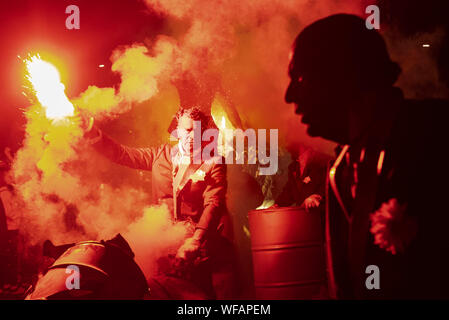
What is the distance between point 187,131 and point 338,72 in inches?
132

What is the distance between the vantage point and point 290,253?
16.6 ft

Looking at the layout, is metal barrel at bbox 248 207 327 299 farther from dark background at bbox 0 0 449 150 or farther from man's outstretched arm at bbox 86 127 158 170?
dark background at bbox 0 0 449 150

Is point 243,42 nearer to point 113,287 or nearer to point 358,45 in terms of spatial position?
point 113,287

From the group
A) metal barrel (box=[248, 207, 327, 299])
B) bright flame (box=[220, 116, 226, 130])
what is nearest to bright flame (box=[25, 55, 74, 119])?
bright flame (box=[220, 116, 226, 130])

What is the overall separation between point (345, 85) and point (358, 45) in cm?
22

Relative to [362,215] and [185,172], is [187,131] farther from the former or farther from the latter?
[362,215]

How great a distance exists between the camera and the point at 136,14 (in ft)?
20.5

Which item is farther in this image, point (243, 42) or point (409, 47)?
point (243, 42)

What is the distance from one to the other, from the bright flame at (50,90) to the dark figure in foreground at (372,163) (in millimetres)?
3373

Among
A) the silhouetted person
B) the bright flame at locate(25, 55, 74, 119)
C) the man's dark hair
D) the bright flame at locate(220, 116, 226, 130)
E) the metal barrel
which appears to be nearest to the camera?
the metal barrel

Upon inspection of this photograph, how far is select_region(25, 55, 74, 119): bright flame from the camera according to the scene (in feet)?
17.6

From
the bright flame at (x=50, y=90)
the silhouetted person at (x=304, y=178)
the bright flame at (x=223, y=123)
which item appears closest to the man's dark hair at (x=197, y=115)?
the bright flame at (x=223, y=123)

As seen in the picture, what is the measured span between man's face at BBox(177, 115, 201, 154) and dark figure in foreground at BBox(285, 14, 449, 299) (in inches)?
121
